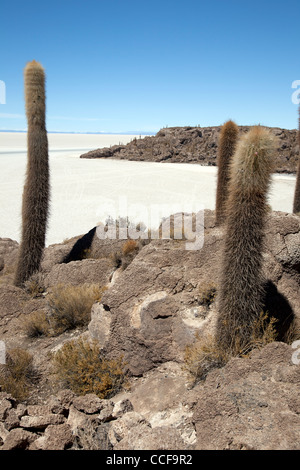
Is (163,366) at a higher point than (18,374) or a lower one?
higher

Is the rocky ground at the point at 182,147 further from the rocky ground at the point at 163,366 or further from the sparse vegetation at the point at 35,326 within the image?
the sparse vegetation at the point at 35,326

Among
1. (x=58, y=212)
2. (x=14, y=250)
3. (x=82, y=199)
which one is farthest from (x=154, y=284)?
(x=82, y=199)

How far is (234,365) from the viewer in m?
3.78

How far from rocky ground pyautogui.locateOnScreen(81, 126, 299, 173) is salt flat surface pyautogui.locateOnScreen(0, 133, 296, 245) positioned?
6.57 metres

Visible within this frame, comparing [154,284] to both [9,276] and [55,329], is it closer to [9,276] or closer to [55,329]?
[55,329]

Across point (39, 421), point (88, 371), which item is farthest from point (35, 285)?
point (39, 421)

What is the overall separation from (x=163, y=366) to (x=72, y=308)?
7.37 feet

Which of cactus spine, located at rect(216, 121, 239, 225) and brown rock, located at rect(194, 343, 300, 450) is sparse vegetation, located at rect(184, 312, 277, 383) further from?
cactus spine, located at rect(216, 121, 239, 225)

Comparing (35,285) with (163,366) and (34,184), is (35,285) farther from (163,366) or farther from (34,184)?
(163,366)

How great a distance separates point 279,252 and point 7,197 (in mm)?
15840

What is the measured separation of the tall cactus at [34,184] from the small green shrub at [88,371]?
12.1ft

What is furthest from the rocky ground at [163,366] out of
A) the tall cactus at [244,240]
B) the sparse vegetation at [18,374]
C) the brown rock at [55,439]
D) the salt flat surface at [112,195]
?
the salt flat surface at [112,195]

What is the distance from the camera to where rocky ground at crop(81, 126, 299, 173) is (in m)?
33.1

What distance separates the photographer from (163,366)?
4.71 meters
